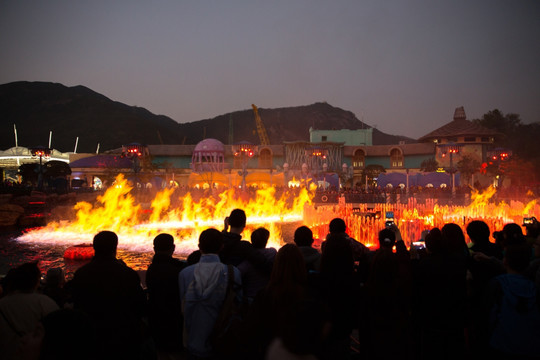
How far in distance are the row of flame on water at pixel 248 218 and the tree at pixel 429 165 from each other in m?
23.7

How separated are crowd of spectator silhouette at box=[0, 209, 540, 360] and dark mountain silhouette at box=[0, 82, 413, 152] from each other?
85.4m

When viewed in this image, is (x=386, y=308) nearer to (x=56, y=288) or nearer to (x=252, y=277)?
(x=252, y=277)

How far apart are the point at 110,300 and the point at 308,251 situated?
1.89 m

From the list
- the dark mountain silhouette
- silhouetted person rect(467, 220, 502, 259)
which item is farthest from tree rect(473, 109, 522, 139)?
silhouetted person rect(467, 220, 502, 259)

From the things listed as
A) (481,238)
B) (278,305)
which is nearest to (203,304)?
(278,305)

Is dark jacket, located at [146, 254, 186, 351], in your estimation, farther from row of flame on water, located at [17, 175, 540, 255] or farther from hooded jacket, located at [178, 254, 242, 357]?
row of flame on water, located at [17, 175, 540, 255]

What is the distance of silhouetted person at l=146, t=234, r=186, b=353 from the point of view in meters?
3.85

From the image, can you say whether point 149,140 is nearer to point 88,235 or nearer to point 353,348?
point 88,235

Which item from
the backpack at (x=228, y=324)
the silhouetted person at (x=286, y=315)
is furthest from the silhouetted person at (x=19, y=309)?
the silhouetted person at (x=286, y=315)

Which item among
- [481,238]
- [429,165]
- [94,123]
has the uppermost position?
[94,123]

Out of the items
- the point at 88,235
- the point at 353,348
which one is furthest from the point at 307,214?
the point at 353,348

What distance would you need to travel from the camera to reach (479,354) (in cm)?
389

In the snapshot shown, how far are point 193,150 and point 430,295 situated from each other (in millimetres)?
57025

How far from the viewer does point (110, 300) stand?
3447mm
